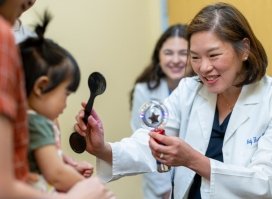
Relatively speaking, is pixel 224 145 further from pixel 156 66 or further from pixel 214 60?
pixel 156 66

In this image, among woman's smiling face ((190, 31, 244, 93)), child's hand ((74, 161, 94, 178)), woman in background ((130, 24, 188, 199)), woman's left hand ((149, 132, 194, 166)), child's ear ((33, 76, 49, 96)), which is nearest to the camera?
child's ear ((33, 76, 49, 96))

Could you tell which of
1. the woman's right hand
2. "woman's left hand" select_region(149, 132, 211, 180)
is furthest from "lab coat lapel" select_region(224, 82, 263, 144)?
the woman's right hand

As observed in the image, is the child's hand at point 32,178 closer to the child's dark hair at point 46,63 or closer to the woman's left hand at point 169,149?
the child's dark hair at point 46,63

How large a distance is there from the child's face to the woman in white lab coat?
1.79 ft

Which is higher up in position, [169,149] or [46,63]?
[46,63]

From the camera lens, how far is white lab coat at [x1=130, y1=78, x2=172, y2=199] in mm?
2510

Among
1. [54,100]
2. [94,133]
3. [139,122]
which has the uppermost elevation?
[54,100]

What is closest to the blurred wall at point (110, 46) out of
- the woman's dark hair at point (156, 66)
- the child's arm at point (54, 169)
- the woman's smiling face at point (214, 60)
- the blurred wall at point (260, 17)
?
the woman's dark hair at point (156, 66)

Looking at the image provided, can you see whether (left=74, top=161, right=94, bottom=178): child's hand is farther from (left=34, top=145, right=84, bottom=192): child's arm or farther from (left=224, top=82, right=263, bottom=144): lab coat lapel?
(left=224, top=82, right=263, bottom=144): lab coat lapel

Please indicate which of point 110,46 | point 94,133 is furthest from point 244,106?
point 110,46

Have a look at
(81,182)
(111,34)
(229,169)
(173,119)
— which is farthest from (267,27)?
(81,182)

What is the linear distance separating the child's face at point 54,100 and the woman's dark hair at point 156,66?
183 cm

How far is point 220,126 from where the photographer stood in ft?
5.08

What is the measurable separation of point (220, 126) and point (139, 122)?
97 centimetres
